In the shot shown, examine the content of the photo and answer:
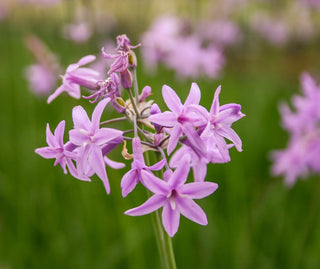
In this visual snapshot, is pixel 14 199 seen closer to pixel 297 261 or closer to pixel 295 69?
pixel 297 261

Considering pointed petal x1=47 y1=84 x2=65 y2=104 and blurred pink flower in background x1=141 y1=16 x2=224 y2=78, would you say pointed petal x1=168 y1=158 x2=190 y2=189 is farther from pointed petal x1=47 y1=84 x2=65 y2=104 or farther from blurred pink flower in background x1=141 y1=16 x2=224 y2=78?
blurred pink flower in background x1=141 y1=16 x2=224 y2=78

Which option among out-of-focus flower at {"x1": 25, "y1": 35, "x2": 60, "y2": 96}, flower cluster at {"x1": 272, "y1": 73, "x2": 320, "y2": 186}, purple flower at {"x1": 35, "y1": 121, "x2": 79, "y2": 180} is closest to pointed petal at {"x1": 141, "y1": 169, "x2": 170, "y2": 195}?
purple flower at {"x1": 35, "y1": 121, "x2": 79, "y2": 180}

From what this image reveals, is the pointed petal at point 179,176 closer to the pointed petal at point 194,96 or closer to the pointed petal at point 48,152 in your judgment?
the pointed petal at point 194,96

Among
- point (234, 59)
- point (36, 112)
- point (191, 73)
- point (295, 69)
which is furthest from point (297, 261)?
point (234, 59)

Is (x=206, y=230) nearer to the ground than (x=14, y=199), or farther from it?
nearer to the ground

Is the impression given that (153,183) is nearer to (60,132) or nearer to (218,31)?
(60,132)

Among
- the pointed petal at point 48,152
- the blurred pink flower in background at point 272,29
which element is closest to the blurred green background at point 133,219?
the pointed petal at point 48,152
